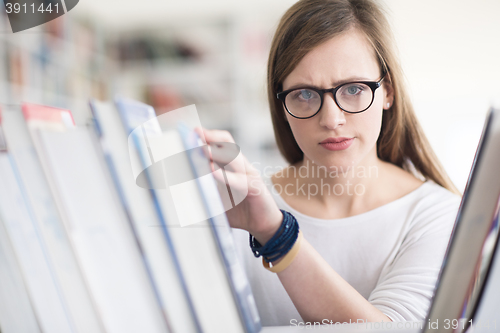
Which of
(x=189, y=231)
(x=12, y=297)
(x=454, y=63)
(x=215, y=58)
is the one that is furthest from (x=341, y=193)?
(x=215, y=58)

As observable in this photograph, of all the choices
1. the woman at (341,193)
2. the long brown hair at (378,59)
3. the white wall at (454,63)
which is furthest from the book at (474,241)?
the white wall at (454,63)

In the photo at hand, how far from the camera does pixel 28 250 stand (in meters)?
0.29

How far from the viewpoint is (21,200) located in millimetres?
287

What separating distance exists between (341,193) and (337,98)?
0.51 feet

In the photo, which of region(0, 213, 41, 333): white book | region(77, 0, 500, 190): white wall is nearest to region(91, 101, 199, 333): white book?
region(0, 213, 41, 333): white book

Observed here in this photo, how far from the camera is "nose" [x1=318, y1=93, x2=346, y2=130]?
416mm

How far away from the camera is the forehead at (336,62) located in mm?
412

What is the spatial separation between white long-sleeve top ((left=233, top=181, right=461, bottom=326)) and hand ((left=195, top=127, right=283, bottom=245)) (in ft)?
0.21

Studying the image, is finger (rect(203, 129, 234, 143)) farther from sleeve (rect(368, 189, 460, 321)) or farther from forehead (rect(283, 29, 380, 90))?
sleeve (rect(368, 189, 460, 321))

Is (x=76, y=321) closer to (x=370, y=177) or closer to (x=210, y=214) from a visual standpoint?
(x=210, y=214)

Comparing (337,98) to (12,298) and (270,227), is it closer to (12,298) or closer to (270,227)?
(270,227)

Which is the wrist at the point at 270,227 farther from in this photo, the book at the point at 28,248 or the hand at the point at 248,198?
Result: the book at the point at 28,248

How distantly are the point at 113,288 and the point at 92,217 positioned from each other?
0.20ft

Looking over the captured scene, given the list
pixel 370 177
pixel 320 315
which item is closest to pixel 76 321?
pixel 320 315
